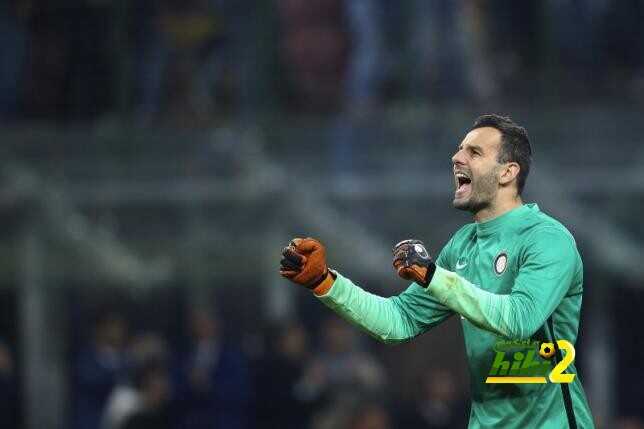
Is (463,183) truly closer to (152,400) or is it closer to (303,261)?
(303,261)

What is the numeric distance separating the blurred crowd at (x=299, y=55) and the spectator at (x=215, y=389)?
2350 mm

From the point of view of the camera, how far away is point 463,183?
493cm

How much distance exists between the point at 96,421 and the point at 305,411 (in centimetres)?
166

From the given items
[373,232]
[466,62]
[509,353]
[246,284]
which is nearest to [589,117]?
[466,62]

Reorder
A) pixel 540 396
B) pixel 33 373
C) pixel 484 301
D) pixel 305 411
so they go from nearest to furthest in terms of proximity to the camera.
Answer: pixel 484 301 < pixel 540 396 < pixel 305 411 < pixel 33 373

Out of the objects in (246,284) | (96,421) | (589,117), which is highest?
(589,117)

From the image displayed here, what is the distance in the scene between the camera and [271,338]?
423 inches

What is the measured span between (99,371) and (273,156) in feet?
8.08

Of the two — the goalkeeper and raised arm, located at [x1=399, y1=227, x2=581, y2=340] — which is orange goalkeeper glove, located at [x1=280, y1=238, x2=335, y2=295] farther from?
raised arm, located at [x1=399, y1=227, x2=581, y2=340]

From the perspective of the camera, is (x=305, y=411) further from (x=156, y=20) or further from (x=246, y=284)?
(x=156, y=20)

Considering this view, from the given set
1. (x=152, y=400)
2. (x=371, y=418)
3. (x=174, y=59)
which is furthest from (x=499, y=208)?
(x=174, y=59)

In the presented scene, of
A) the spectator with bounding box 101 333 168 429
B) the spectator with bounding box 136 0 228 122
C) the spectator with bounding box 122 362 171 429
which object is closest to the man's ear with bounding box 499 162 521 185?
the spectator with bounding box 122 362 171 429

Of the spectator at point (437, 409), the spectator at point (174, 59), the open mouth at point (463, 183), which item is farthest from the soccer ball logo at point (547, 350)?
the spectator at point (174, 59)

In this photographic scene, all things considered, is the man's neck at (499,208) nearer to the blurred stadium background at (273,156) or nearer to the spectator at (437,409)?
the spectator at (437,409)
